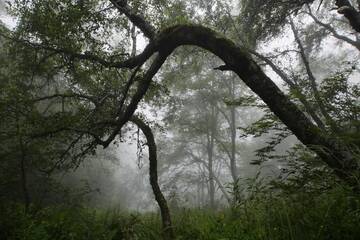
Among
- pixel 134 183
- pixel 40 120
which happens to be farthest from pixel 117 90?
pixel 134 183

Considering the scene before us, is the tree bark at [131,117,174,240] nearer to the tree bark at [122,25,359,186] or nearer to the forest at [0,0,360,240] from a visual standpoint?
the forest at [0,0,360,240]

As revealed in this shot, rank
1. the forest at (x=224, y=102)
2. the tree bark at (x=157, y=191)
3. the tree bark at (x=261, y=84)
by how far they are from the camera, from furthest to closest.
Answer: the tree bark at (x=157, y=191), the tree bark at (x=261, y=84), the forest at (x=224, y=102)

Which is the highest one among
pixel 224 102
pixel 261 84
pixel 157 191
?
pixel 224 102

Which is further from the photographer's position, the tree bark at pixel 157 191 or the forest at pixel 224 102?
the tree bark at pixel 157 191

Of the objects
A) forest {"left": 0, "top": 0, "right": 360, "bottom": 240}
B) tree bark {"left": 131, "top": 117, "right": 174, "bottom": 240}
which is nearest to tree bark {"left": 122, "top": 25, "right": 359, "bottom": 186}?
forest {"left": 0, "top": 0, "right": 360, "bottom": 240}

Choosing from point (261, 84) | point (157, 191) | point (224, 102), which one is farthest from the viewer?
point (157, 191)

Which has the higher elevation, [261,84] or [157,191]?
[261,84]

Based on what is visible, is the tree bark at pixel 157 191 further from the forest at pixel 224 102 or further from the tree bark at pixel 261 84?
the tree bark at pixel 261 84

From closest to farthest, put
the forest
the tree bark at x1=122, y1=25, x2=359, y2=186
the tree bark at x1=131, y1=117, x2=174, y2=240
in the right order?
the forest
the tree bark at x1=122, y1=25, x2=359, y2=186
the tree bark at x1=131, y1=117, x2=174, y2=240

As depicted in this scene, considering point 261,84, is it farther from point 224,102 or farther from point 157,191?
point 157,191

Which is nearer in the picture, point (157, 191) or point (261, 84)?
point (261, 84)

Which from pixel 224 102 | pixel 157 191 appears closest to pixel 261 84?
pixel 224 102

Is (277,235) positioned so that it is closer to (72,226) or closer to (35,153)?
(72,226)

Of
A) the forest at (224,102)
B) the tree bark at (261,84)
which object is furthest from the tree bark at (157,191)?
the tree bark at (261,84)
